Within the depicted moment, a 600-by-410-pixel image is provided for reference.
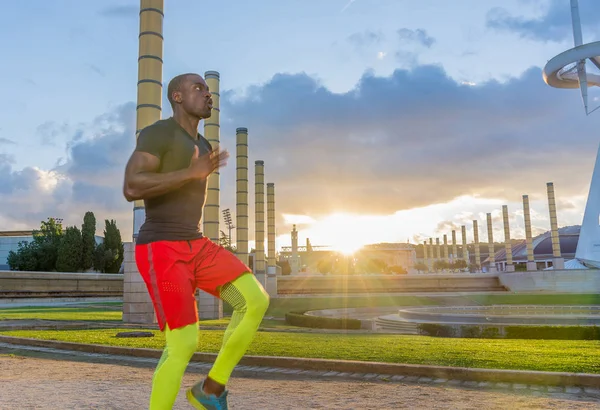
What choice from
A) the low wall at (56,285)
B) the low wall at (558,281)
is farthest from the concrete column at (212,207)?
the low wall at (558,281)

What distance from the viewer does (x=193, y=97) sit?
10.6ft

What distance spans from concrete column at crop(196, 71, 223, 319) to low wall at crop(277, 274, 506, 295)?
59.6ft

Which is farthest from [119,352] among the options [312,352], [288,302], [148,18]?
[288,302]

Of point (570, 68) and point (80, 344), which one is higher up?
point (570, 68)

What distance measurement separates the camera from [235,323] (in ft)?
10.2

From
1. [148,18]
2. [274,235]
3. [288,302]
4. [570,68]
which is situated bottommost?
[288,302]

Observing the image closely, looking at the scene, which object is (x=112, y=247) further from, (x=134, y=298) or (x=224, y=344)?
(x=224, y=344)

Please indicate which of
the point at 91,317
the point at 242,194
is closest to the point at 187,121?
the point at 91,317

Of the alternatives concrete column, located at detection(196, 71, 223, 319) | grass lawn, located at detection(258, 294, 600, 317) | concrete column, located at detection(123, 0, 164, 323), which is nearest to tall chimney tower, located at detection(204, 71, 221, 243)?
concrete column, located at detection(196, 71, 223, 319)

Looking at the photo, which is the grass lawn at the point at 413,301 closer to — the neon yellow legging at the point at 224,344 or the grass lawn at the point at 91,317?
the grass lawn at the point at 91,317

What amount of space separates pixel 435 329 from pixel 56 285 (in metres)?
30.1

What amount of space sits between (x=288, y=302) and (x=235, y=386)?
80.5ft

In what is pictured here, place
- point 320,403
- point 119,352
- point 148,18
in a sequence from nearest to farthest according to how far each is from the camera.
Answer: point 320,403 < point 119,352 < point 148,18

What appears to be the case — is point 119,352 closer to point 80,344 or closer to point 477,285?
point 80,344
